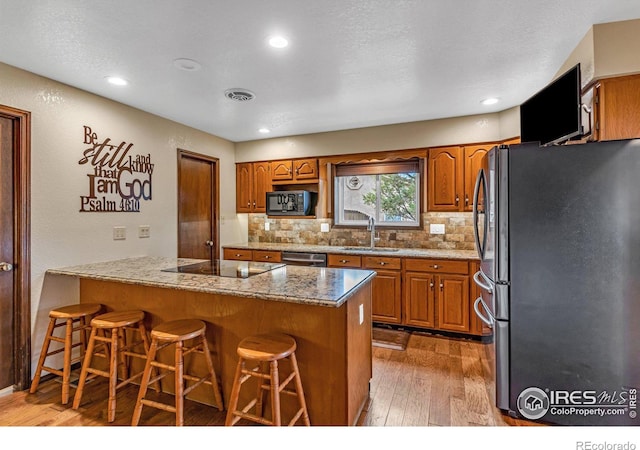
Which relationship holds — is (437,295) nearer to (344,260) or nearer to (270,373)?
(344,260)

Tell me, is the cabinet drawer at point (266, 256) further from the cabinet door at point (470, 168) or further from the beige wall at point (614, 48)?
the beige wall at point (614, 48)

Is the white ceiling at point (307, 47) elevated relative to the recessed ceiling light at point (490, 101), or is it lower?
lower

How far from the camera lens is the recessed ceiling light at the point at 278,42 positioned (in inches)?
83.1

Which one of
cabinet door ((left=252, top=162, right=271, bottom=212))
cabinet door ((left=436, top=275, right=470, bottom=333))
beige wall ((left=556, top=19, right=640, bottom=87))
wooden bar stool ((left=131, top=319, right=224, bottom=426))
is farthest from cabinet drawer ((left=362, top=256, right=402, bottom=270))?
beige wall ((left=556, top=19, right=640, bottom=87))

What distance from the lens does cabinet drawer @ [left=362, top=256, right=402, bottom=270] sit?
3.65 meters

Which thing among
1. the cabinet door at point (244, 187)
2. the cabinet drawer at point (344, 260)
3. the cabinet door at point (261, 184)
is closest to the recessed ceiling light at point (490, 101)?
the cabinet drawer at point (344, 260)

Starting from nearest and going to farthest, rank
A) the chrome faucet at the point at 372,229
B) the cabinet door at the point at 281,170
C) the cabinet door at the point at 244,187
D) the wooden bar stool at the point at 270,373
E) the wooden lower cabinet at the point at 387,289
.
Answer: the wooden bar stool at the point at 270,373, the wooden lower cabinet at the point at 387,289, the chrome faucet at the point at 372,229, the cabinet door at the point at 281,170, the cabinet door at the point at 244,187

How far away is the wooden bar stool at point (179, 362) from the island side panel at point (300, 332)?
0.29 ft

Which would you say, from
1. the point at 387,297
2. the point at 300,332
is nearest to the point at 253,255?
the point at 387,297

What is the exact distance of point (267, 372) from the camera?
6.75ft

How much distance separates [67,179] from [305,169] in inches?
103

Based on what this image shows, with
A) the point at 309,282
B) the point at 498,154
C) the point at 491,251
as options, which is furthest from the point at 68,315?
the point at 498,154

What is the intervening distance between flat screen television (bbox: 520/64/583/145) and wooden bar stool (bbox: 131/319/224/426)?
260 cm

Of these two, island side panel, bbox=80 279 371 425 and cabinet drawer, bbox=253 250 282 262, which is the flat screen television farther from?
cabinet drawer, bbox=253 250 282 262
